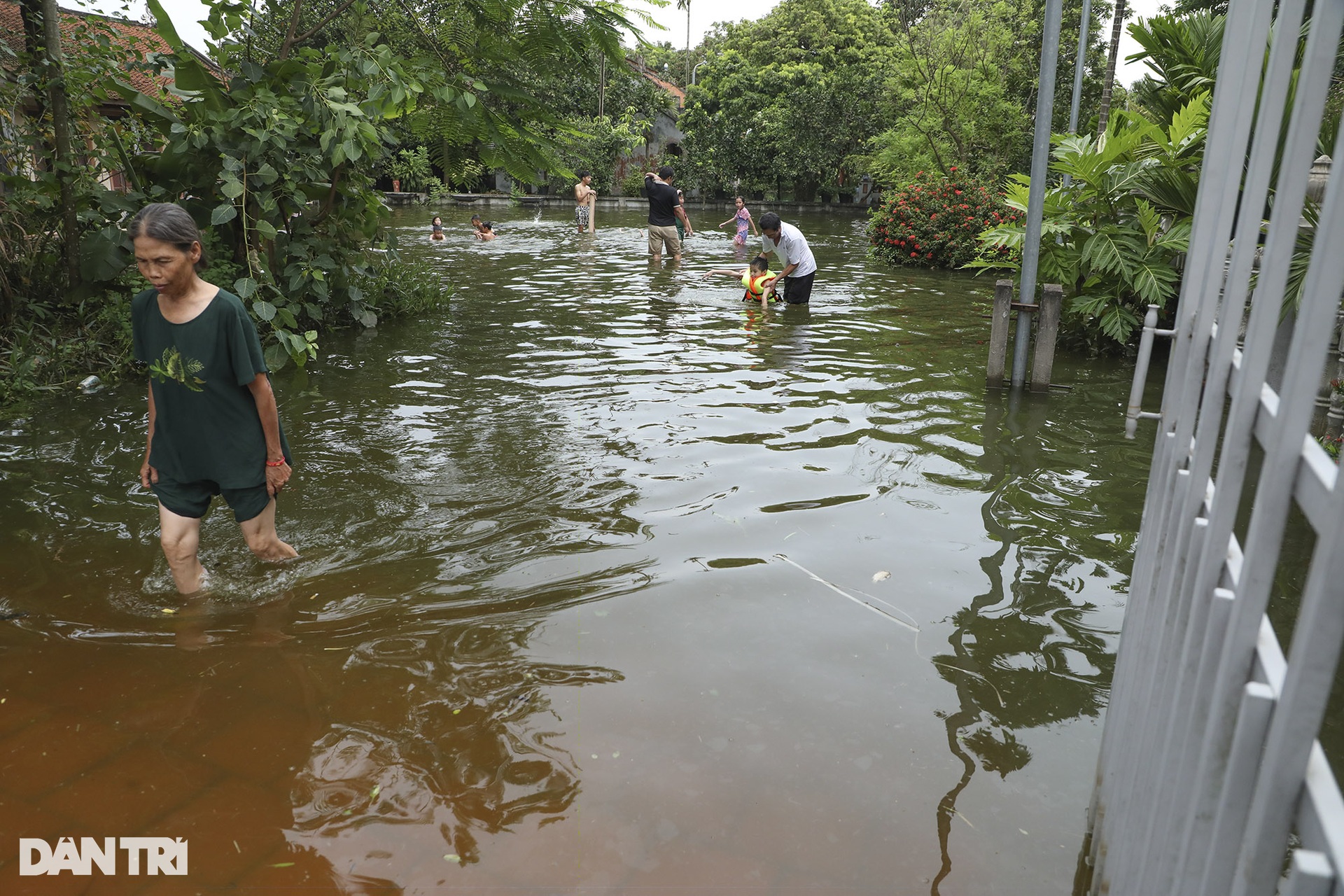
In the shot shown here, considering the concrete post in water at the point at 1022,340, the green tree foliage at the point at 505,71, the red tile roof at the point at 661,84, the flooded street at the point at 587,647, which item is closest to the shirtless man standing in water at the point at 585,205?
the green tree foliage at the point at 505,71

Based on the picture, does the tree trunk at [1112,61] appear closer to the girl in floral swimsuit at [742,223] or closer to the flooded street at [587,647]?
the girl in floral swimsuit at [742,223]

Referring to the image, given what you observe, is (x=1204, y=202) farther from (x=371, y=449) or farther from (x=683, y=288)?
(x=683, y=288)

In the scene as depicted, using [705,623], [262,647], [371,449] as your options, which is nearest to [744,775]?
[705,623]

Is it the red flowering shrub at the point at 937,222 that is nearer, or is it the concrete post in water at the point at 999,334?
the concrete post in water at the point at 999,334

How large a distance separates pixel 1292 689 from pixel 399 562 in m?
4.54

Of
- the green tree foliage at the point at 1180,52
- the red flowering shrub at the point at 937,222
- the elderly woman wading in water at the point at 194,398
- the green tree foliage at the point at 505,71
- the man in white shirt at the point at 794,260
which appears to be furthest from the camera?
the red flowering shrub at the point at 937,222

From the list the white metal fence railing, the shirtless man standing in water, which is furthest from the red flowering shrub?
the white metal fence railing

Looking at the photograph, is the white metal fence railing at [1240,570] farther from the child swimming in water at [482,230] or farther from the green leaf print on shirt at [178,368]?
the child swimming in water at [482,230]

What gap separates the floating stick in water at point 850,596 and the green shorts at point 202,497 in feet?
8.84

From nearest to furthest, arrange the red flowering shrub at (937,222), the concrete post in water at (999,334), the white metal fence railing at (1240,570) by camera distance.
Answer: the white metal fence railing at (1240,570), the concrete post in water at (999,334), the red flowering shrub at (937,222)

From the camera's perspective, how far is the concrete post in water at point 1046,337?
8.51 m

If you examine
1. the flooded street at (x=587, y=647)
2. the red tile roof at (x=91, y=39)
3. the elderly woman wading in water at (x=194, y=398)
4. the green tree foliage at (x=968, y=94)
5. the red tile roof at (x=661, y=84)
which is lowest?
the flooded street at (x=587, y=647)

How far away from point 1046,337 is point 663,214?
10.2m

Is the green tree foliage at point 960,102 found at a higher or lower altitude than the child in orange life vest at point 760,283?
higher
